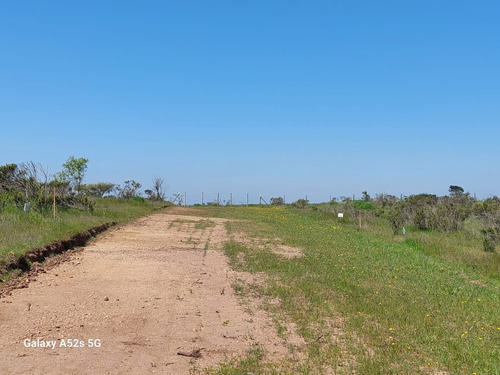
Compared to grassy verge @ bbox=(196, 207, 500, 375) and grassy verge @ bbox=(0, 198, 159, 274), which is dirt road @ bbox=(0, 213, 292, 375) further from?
grassy verge @ bbox=(0, 198, 159, 274)

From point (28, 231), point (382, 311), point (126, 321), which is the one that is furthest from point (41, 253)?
point (382, 311)

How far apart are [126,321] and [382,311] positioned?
3.74 meters

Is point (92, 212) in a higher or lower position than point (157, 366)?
higher

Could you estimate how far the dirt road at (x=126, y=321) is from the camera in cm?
515

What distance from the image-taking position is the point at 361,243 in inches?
660

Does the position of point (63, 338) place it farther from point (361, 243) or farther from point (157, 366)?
point (361, 243)

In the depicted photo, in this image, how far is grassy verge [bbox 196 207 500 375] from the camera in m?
5.34

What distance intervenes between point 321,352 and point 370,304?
249cm

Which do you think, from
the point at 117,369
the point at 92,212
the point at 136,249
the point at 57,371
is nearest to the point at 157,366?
the point at 117,369

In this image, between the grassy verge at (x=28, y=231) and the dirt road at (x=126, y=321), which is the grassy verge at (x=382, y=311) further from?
the grassy verge at (x=28, y=231)

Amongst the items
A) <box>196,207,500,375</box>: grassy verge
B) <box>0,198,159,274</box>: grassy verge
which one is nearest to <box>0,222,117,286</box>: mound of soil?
<box>0,198,159,274</box>: grassy verge

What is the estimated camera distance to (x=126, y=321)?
6.61m

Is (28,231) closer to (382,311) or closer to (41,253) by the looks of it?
(41,253)

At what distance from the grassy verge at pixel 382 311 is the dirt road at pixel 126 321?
64 cm
